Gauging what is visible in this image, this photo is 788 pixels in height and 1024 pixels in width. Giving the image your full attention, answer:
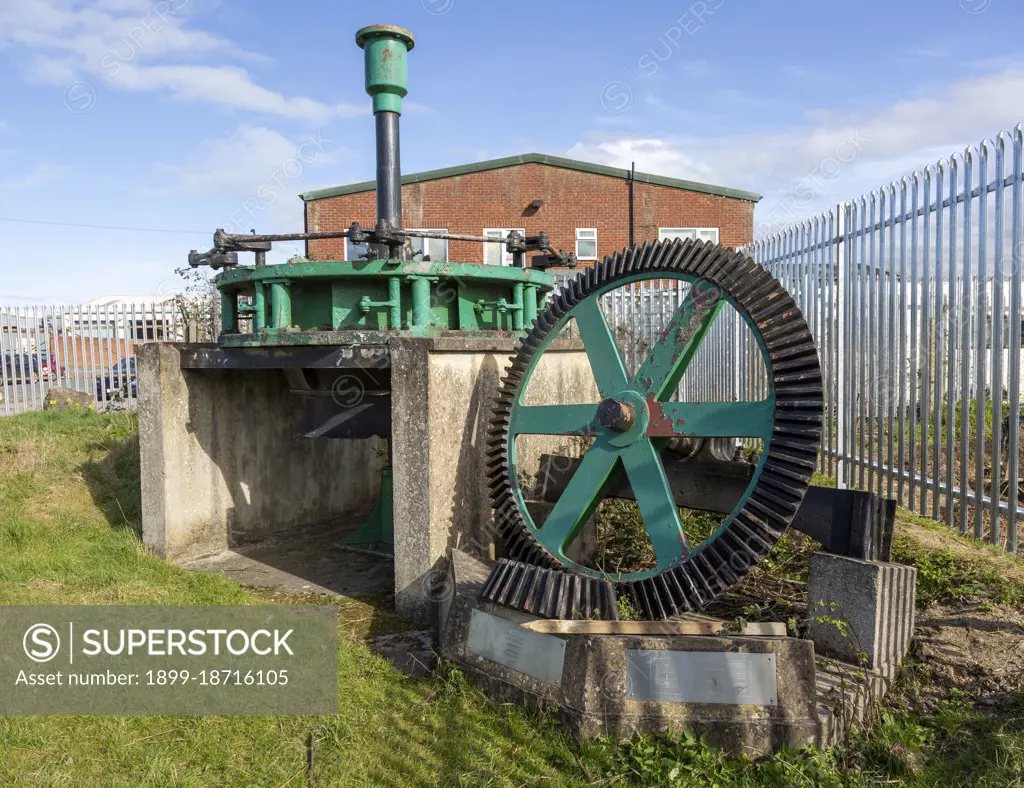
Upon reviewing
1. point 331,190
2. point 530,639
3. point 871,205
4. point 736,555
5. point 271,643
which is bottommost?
point 271,643

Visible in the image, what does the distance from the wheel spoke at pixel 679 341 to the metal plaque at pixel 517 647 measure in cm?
135

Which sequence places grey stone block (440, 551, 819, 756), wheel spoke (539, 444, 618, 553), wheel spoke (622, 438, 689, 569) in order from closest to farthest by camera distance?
grey stone block (440, 551, 819, 756)
wheel spoke (622, 438, 689, 569)
wheel spoke (539, 444, 618, 553)

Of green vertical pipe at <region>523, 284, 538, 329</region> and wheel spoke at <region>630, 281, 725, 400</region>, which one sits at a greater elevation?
green vertical pipe at <region>523, 284, 538, 329</region>

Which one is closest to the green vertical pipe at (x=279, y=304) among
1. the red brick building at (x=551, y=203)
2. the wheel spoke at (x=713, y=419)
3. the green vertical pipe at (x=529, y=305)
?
the green vertical pipe at (x=529, y=305)

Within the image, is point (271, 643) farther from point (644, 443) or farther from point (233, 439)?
point (233, 439)

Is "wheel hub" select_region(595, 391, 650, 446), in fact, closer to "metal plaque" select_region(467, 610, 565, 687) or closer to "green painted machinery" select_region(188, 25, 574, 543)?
"metal plaque" select_region(467, 610, 565, 687)

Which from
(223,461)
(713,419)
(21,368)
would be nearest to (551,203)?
(21,368)

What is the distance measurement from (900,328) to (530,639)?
10.3 ft

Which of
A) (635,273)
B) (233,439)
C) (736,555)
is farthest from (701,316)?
(233,439)

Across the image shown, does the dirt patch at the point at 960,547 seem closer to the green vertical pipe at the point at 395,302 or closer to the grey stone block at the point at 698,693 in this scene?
the grey stone block at the point at 698,693

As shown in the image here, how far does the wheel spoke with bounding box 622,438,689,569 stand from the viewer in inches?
148

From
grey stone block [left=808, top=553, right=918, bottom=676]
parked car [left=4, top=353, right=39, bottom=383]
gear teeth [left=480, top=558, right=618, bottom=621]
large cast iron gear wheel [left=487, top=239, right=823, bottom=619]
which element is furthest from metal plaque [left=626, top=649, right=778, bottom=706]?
parked car [left=4, top=353, right=39, bottom=383]

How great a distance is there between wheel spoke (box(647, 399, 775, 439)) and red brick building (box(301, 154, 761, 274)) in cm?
1635

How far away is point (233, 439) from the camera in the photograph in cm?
654
